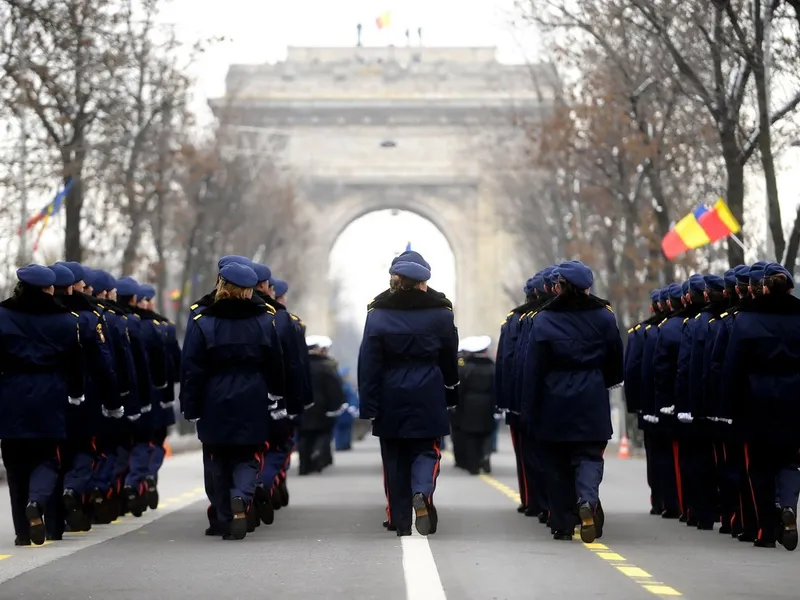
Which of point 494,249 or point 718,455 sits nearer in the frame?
point 718,455

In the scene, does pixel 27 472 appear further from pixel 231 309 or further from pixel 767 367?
pixel 767 367

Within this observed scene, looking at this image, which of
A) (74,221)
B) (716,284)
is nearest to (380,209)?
(74,221)

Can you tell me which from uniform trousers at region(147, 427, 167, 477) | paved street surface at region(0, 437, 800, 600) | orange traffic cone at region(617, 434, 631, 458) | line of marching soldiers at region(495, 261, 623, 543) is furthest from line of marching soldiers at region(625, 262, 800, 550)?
orange traffic cone at region(617, 434, 631, 458)

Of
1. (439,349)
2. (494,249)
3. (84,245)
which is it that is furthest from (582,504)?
(494,249)

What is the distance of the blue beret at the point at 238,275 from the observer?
15.8 meters

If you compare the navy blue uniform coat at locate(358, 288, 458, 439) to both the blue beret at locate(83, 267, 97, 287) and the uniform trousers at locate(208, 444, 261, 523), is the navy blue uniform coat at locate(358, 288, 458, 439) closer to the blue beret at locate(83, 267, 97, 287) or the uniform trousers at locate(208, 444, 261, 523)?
the uniform trousers at locate(208, 444, 261, 523)

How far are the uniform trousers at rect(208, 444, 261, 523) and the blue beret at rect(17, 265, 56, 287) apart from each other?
1.83m

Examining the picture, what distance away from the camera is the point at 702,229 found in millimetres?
32594

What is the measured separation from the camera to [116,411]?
15945mm

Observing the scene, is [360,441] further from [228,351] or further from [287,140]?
[228,351]

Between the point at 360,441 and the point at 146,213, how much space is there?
46.5 feet

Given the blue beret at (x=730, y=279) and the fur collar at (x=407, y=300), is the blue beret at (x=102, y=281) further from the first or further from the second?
the blue beret at (x=730, y=279)

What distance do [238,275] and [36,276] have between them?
5.11 feet

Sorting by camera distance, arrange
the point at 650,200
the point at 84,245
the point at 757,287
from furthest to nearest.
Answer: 1. the point at 650,200
2. the point at 84,245
3. the point at 757,287
